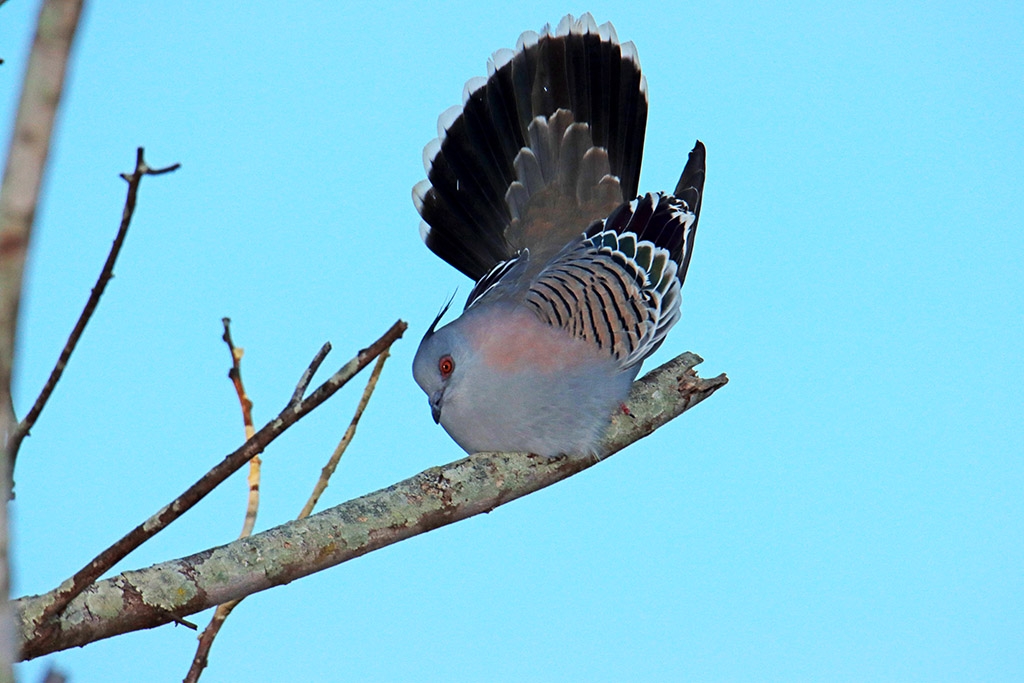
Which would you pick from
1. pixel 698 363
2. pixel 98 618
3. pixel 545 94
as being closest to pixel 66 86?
pixel 98 618

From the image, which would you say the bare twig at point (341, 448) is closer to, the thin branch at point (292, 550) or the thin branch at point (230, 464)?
the thin branch at point (292, 550)

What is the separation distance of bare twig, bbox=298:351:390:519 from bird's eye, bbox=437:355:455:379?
894 millimetres

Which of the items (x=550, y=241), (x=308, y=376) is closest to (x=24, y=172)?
(x=308, y=376)

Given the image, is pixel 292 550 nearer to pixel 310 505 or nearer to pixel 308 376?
pixel 310 505

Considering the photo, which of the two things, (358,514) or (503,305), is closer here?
(358,514)

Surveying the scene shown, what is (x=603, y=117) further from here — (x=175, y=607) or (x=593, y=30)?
(x=175, y=607)

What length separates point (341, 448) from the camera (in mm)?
2998

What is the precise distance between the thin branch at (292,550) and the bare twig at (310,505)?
0.05m

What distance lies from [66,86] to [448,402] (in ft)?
9.53

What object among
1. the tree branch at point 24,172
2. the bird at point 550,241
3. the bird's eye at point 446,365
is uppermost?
the bird at point 550,241

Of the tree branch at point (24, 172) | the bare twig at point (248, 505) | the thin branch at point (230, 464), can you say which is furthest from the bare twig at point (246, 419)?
the tree branch at point (24, 172)

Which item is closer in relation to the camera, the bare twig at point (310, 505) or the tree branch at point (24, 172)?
the tree branch at point (24, 172)

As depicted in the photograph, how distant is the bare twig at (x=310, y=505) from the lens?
102 inches

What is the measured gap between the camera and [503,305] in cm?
424
